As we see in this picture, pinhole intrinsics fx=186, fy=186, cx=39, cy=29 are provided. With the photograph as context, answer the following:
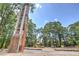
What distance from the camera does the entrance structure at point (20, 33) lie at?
2100mm

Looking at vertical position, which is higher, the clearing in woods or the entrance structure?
the entrance structure

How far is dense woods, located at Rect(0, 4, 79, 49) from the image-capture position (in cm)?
212

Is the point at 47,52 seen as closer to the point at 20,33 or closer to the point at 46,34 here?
the point at 46,34

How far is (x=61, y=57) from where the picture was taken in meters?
2.10

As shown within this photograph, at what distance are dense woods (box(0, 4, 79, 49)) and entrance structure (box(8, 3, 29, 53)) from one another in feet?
0.14

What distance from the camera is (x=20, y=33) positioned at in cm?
213

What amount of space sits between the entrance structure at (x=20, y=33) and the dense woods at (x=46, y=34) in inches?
1.7

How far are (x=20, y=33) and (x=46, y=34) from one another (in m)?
0.30

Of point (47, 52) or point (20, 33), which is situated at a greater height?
point (20, 33)

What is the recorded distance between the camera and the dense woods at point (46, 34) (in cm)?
212

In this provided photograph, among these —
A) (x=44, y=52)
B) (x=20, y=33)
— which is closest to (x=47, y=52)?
(x=44, y=52)

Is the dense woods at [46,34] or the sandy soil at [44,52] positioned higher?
the dense woods at [46,34]

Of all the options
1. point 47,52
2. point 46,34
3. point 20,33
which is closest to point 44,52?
point 47,52

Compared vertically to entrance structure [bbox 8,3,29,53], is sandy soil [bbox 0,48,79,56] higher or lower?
lower
